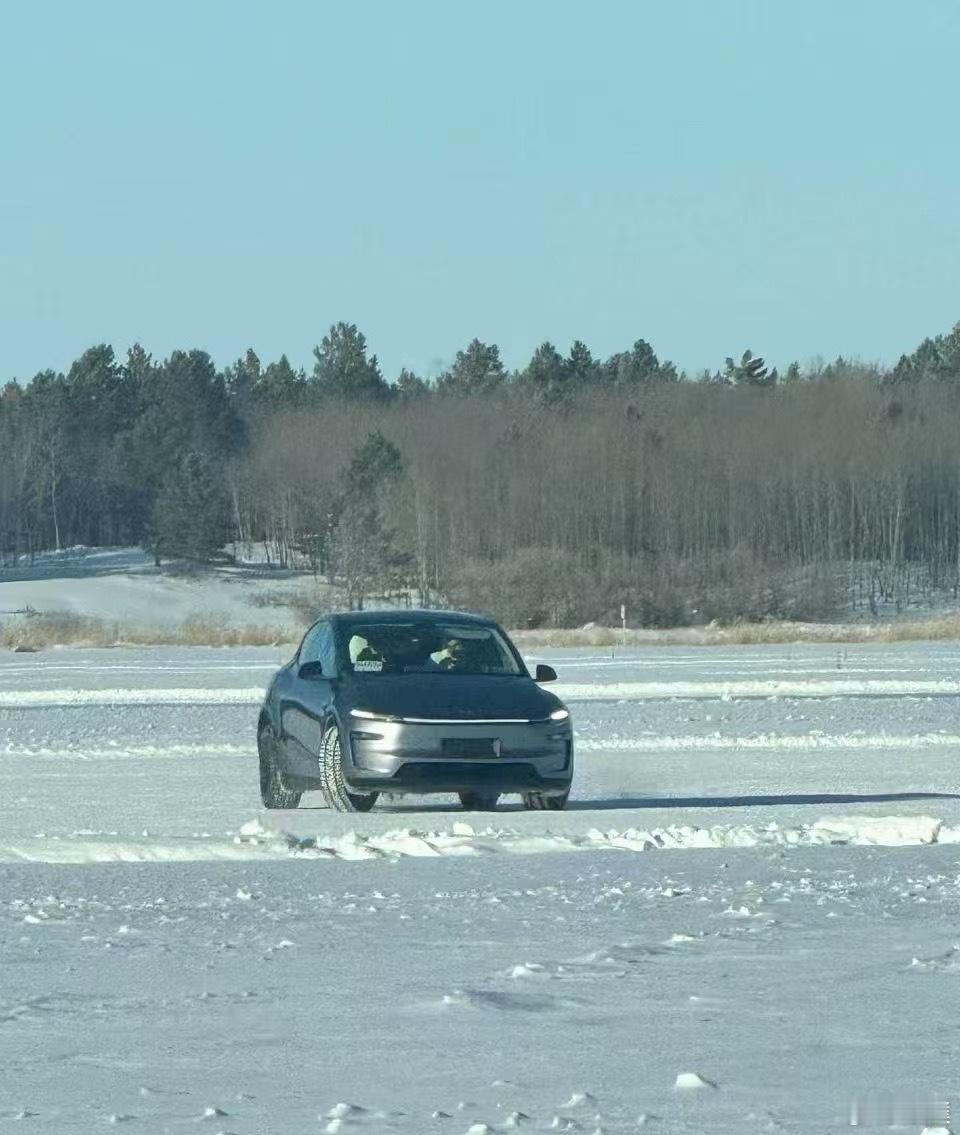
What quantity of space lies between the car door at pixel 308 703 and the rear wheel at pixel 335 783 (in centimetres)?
16

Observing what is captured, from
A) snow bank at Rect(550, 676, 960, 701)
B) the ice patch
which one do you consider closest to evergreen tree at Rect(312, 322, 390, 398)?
snow bank at Rect(550, 676, 960, 701)

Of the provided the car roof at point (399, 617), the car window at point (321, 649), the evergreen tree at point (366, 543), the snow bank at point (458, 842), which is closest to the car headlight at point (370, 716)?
the car window at point (321, 649)

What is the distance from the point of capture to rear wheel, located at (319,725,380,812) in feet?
48.5

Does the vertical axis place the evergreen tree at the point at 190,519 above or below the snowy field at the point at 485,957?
above

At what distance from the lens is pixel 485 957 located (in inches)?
343

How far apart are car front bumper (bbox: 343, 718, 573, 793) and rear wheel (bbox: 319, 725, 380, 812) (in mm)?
163

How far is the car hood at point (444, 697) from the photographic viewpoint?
14633mm

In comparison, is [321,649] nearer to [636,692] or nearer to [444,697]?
[444,697]

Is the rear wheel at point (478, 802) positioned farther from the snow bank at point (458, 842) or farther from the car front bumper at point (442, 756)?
the snow bank at point (458, 842)

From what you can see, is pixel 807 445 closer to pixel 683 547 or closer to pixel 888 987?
pixel 683 547

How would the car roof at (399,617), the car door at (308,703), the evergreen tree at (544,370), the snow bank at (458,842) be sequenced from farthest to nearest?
the evergreen tree at (544,370)
the car roof at (399,617)
the car door at (308,703)
the snow bank at (458,842)

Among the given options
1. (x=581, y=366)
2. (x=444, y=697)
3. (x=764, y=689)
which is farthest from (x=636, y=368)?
(x=444, y=697)

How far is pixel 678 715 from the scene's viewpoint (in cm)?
2680

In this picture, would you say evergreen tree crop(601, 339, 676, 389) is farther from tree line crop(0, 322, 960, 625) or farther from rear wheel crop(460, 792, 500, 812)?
rear wheel crop(460, 792, 500, 812)
